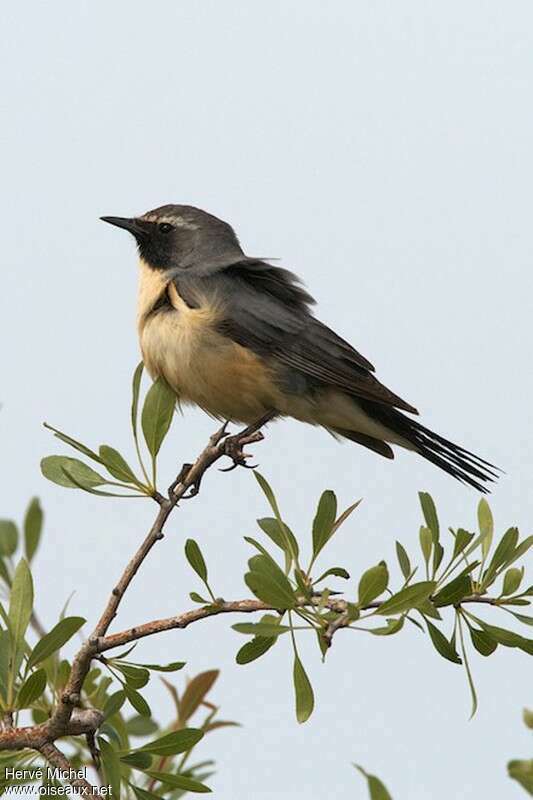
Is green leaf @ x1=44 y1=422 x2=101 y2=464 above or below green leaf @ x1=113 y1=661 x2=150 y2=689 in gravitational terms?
above

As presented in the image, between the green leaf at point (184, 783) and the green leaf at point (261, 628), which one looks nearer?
the green leaf at point (261, 628)

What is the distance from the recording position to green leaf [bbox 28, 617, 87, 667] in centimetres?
282

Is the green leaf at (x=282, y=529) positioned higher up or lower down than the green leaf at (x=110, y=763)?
higher up

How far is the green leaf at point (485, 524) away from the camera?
10.3ft

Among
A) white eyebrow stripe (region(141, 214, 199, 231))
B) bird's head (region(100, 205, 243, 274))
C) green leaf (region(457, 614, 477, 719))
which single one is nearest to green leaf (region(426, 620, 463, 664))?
green leaf (region(457, 614, 477, 719))

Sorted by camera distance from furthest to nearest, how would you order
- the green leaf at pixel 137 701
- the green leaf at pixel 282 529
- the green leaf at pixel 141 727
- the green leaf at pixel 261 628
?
the green leaf at pixel 141 727, the green leaf at pixel 137 701, the green leaf at pixel 282 529, the green leaf at pixel 261 628

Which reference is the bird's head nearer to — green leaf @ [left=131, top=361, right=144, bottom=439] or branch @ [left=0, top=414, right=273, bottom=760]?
green leaf @ [left=131, top=361, right=144, bottom=439]

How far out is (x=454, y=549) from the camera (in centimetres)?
301

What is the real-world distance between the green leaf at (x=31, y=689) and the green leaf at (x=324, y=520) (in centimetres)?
70

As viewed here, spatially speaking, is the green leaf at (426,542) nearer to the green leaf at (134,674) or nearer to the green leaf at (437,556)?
the green leaf at (437,556)

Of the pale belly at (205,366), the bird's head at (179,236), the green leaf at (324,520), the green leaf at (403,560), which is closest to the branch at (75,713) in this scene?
the green leaf at (324,520)

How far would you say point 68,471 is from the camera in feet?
11.1

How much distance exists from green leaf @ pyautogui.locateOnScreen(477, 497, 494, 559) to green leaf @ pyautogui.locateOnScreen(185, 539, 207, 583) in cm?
70

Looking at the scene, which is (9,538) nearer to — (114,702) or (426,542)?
(114,702)
